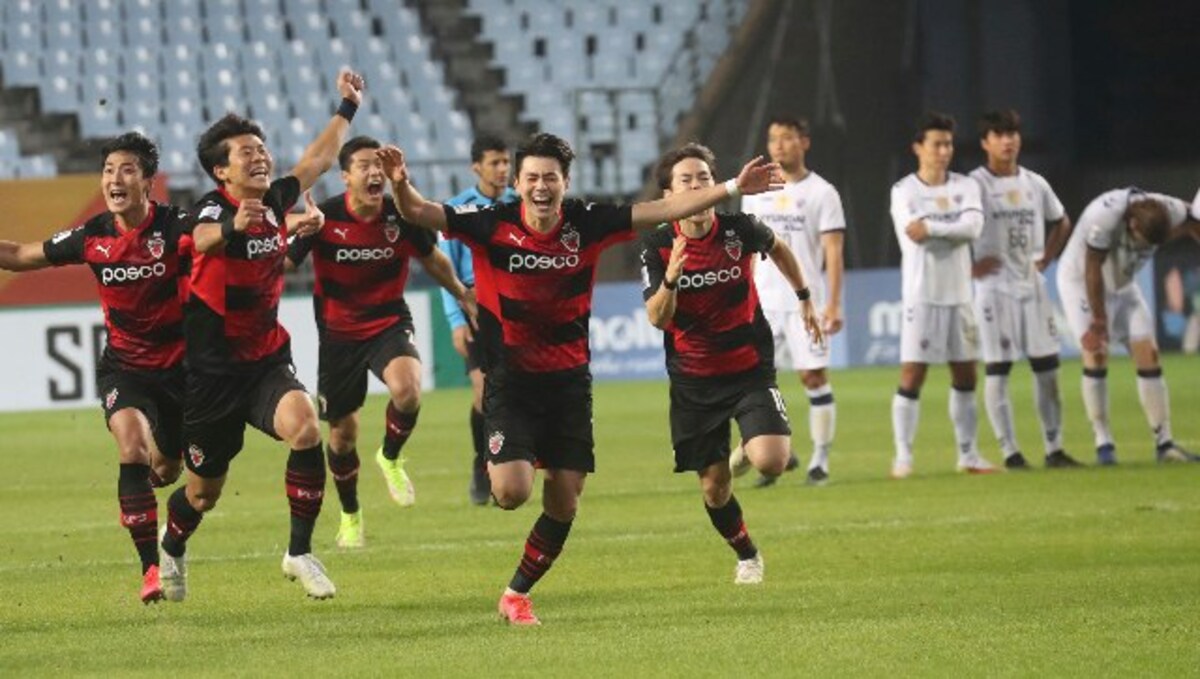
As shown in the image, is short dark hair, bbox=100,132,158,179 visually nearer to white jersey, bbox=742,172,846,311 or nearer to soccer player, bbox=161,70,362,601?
soccer player, bbox=161,70,362,601

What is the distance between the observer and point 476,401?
14070 millimetres

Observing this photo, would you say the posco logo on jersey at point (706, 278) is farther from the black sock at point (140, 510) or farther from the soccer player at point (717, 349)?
the black sock at point (140, 510)

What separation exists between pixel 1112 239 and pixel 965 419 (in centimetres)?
148

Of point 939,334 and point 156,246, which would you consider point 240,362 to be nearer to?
point 156,246

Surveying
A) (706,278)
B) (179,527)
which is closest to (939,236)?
(706,278)

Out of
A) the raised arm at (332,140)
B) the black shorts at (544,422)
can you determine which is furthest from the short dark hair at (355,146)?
the black shorts at (544,422)

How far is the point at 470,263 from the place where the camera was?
554 inches

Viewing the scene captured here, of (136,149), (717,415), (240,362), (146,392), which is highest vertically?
(136,149)

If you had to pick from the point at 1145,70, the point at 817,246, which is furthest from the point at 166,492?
the point at 1145,70

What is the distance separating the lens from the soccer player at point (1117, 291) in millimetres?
15008

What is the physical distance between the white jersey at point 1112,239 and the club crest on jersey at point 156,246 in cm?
722

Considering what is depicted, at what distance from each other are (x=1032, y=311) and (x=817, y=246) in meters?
1.59

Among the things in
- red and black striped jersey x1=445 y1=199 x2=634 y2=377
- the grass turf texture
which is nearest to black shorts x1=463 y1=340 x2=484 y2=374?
the grass turf texture

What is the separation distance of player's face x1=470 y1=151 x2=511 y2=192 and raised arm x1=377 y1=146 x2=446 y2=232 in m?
4.69
